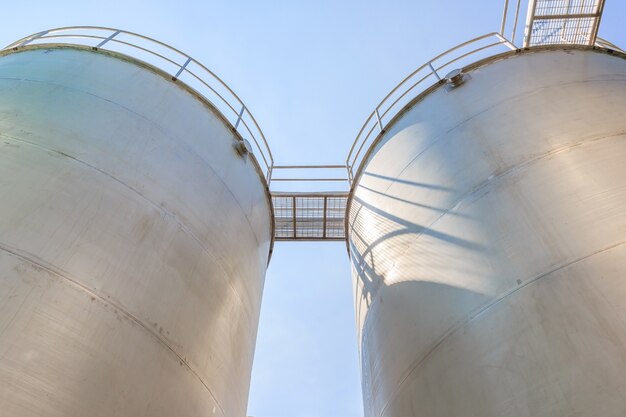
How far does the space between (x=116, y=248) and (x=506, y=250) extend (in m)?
4.23

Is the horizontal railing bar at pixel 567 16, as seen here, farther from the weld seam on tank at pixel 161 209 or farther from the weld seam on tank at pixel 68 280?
the weld seam on tank at pixel 68 280

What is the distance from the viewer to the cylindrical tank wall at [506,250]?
339 cm

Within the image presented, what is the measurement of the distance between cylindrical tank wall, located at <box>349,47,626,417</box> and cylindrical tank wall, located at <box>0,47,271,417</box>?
247 centimetres

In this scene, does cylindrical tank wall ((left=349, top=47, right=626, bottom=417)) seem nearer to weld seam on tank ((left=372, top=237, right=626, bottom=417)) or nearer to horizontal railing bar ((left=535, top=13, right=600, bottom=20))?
weld seam on tank ((left=372, top=237, right=626, bottom=417))

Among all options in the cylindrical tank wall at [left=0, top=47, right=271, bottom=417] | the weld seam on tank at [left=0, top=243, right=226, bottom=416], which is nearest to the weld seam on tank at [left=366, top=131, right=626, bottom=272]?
the cylindrical tank wall at [left=0, top=47, right=271, bottom=417]

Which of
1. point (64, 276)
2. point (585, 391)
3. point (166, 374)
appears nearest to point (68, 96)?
point (64, 276)

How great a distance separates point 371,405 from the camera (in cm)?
605

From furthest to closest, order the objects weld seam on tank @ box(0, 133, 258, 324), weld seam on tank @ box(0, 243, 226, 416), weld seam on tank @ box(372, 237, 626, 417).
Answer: weld seam on tank @ box(0, 133, 258, 324) < weld seam on tank @ box(372, 237, 626, 417) < weld seam on tank @ box(0, 243, 226, 416)

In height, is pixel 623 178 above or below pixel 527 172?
below

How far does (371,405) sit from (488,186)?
146 inches

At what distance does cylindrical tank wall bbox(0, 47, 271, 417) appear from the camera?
3414mm

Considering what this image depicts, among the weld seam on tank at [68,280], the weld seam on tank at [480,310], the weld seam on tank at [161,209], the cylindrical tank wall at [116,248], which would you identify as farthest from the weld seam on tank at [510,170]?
the weld seam on tank at [68,280]

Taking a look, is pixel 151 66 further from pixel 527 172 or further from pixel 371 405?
pixel 371 405

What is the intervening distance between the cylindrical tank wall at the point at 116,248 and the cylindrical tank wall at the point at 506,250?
2474mm
